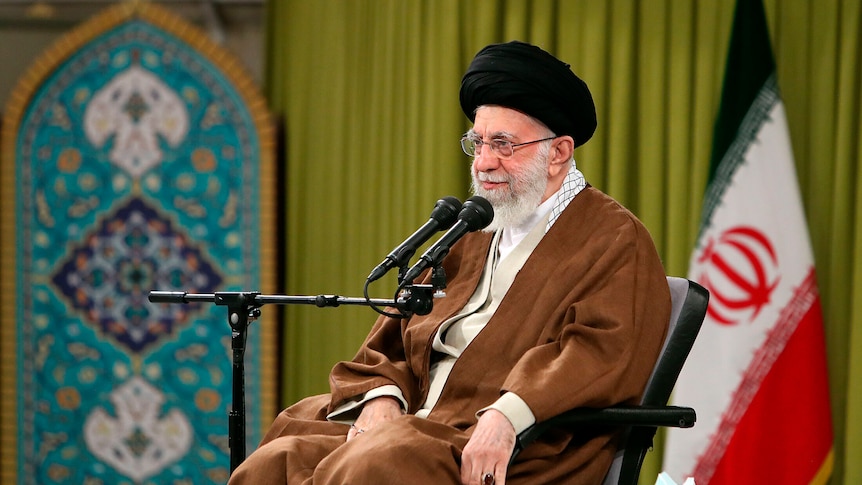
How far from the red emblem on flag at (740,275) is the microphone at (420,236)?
166 cm

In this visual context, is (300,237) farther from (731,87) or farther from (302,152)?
(731,87)

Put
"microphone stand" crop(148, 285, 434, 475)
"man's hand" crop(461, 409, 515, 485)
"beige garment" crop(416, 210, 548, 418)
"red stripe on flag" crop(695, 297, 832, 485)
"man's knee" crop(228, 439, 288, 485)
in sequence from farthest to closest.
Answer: "red stripe on flag" crop(695, 297, 832, 485) < "beige garment" crop(416, 210, 548, 418) < "microphone stand" crop(148, 285, 434, 475) < "man's knee" crop(228, 439, 288, 485) < "man's hand" crop(461, 409, 515, 485)

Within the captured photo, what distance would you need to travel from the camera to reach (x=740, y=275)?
3602 mm

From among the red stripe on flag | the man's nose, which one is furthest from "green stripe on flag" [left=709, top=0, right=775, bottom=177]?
the man's nose

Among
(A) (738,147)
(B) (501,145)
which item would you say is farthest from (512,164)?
(A) (738,147)

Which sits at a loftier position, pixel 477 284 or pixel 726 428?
pixel 477 284

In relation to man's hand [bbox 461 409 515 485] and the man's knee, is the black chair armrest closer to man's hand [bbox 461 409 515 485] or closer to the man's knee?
man's hand [bbox 461 409 515 485]

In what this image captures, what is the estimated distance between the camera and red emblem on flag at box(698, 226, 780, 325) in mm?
3584

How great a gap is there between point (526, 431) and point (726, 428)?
174 centimetres

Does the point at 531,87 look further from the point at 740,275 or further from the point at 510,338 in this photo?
the point at 740,275

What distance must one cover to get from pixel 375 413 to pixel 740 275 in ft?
5.80

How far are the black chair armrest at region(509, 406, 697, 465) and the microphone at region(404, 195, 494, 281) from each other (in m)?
0.37

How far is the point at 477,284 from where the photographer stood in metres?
2.46

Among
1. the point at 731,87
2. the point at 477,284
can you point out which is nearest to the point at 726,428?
the point at 731,87
